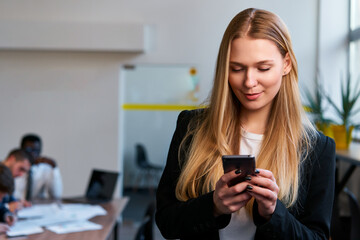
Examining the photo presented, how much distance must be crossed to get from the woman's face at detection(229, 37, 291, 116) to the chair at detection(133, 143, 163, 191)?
6.33m

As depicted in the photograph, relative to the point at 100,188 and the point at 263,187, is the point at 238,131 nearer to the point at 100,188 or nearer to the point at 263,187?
the point at 263,187

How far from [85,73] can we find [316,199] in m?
5.22

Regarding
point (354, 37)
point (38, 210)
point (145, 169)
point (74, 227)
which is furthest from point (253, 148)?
point (145, 169)

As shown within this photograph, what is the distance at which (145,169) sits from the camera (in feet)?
24.8

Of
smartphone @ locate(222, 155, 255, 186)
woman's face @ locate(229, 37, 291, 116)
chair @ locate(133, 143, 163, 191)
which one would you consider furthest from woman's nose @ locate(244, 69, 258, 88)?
chair @ locate(133, 143, 163, 191)

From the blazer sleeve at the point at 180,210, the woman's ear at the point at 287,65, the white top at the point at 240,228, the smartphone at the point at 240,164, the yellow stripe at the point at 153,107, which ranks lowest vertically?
the white top at the point at 240,228

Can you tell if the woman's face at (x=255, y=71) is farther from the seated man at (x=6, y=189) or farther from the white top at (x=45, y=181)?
the white top at (x=45, y=181)

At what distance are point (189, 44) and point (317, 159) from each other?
5.01 m

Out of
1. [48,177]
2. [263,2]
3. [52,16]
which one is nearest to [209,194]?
[48,177]

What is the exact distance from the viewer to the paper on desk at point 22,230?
2562mm

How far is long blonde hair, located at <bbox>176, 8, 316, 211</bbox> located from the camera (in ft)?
3.56

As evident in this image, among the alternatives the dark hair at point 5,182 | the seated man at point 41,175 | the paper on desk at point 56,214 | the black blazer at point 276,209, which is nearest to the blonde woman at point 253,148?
the black blazer at point 276,209

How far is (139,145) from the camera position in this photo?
7426 mm

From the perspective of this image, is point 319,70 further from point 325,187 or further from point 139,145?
point 325,187
